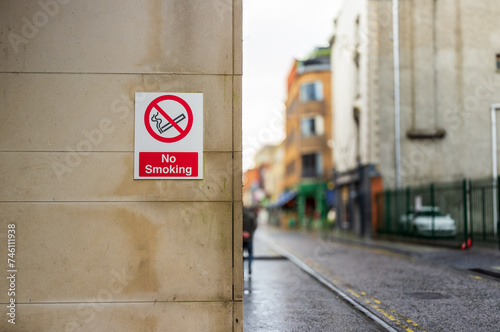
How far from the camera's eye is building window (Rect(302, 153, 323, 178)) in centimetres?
6181

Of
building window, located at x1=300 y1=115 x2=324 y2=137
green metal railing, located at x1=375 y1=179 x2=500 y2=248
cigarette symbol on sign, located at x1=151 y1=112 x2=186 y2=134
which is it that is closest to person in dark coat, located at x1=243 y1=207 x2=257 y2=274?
cigarette symbol on sign, located at x1=151 y1=112 x2=186 y2=134

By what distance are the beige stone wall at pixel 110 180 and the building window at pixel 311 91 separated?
55.2m

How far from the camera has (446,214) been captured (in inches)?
1061

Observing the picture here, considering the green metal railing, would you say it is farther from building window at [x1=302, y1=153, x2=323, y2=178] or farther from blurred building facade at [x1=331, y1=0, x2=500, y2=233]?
building window at [x1=302, y1=153, x2=323, y2=178]

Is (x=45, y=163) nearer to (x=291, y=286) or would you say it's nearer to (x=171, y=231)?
(x=171, y=231)

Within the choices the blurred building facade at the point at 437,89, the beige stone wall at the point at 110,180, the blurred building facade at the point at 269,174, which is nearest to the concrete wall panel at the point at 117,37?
the beige stone wall at the point at 110,180

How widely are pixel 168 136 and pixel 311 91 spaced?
183ft

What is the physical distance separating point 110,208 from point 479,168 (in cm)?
3126

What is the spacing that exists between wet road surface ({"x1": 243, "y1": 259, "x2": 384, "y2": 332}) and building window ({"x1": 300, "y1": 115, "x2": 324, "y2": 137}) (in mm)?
46351

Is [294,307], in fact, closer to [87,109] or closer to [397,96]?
[87,109]

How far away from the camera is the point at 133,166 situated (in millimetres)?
7887

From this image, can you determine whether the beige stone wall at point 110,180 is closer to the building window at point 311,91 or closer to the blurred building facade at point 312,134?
the blurred building facade at point 312,134

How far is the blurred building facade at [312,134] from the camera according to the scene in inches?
2416

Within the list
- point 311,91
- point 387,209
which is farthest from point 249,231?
point 311,91
